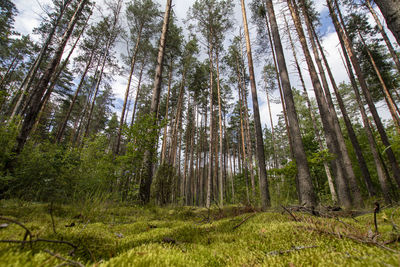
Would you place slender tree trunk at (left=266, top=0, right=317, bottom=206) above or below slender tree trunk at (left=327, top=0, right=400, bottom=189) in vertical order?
below

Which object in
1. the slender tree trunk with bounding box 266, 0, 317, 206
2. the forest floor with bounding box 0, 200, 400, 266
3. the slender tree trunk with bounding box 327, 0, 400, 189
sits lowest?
the forest floor with bounding box 0, 200, 400, 266

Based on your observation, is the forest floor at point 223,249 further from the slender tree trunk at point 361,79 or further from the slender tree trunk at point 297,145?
the slender tree trunk at point 361,79

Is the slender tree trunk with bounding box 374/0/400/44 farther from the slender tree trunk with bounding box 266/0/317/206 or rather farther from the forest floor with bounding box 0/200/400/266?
the slender tree trunk with bounding box 266/0/317/206

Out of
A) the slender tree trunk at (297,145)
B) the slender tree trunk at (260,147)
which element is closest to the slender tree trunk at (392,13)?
the slender tree trunk at (297,145)

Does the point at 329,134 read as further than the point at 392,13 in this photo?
Yes

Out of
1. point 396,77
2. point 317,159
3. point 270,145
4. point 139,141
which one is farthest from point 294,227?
point 270,145

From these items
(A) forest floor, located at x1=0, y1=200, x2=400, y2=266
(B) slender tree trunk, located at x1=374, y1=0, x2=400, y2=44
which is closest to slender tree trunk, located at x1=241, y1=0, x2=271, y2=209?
(A) forest floor, located at x1=0, y1=200, x2=400, y2=266

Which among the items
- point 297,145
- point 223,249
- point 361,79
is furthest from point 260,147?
point 361,79

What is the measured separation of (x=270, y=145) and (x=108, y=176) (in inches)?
1203

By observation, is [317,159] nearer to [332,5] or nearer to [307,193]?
[307,193]

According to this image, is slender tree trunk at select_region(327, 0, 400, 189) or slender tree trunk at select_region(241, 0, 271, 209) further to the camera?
slender tree trunk at select_region(327, 0, 400, 189)

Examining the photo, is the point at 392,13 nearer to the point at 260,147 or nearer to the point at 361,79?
the point at 260,147

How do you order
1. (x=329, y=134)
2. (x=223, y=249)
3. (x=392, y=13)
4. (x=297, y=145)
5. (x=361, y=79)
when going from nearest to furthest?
1. (x=223, y=249)
2. (x=392, y=13)
3. (x=297, y=145)
4. (x=329, y=134)
5. (x=361, y=79)

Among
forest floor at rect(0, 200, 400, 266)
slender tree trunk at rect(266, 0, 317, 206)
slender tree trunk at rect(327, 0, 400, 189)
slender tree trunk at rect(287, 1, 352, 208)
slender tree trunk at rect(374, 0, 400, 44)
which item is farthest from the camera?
slender tree trunk at rect(327, 0, 400, 189)
